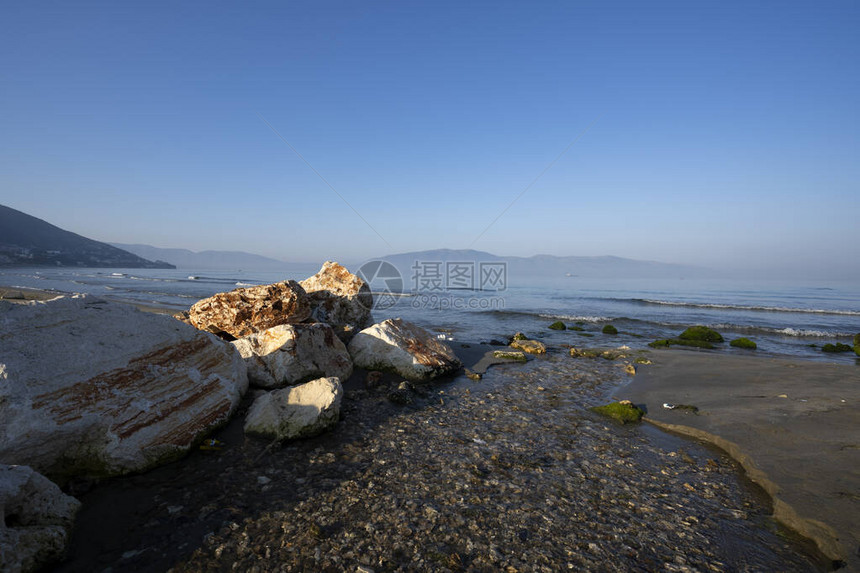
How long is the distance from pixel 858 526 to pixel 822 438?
10.7 ft

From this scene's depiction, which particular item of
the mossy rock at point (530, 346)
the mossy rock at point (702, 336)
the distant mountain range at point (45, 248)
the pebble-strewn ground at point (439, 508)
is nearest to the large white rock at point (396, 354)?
the pebble-strewn ground at point (439, 508)

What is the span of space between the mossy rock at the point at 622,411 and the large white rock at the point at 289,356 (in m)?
6.19

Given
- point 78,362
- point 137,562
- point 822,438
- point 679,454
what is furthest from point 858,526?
point 78,362

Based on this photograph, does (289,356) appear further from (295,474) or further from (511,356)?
(511,356)

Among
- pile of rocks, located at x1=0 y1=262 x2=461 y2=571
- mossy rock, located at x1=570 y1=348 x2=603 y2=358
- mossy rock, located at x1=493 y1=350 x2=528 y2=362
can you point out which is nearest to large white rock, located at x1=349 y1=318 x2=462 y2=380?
pile of rocks, located at x1=0 y1=262 x2=461 y2=571

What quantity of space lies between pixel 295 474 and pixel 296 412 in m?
1.36

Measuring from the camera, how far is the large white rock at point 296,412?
20.4ft

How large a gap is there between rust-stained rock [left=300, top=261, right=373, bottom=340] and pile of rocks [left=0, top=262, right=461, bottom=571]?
3.95 metres

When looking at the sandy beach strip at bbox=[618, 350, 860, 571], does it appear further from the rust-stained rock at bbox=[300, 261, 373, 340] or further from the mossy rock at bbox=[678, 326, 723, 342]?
the rust-stained rock at bbox=[300, 261, 373, 340]

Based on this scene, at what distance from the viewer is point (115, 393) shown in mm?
5113

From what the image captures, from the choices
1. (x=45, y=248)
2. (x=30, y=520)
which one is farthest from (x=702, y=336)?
(x=45, y=248)

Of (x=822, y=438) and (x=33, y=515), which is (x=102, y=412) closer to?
(x=33, y=515)

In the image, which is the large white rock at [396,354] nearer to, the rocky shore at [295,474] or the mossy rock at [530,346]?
the rocky shore at [295,474]

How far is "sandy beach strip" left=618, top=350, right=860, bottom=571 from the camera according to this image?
4.67 m
